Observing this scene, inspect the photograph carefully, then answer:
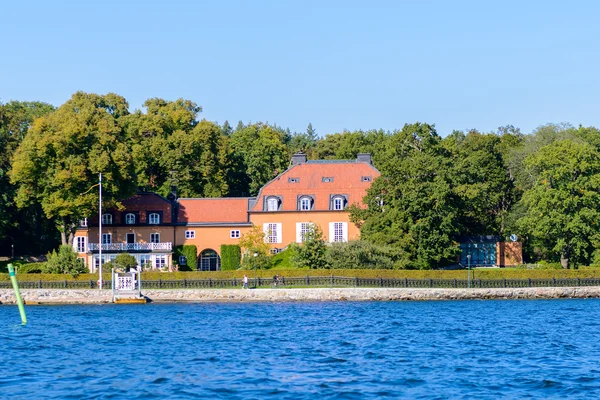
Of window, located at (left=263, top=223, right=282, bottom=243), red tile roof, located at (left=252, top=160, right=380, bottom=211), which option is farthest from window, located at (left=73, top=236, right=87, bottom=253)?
window, located at (left=263, top=223, right=282, bottom=243)

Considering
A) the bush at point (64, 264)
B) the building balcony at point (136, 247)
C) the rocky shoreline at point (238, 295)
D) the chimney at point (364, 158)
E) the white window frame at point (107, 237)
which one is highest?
the chimney at point (364, 158)

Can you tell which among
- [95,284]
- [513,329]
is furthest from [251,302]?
[513,329]

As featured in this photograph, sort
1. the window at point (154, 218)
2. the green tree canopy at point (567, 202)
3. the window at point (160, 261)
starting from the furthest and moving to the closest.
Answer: the window at point (154, 218) < the window at point (160, 261) < the green tree canopy at point (567, 202)

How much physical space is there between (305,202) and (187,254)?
9977 mm

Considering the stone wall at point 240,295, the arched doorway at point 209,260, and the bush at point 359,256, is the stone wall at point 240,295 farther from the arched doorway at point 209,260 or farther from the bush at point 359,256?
the arched doorway at point 209,260

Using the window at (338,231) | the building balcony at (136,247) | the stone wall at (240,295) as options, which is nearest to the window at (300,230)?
the window at (338,231)

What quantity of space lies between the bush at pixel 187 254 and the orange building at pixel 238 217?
0.63 m

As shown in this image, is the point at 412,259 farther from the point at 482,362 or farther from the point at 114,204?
the point at 482,362

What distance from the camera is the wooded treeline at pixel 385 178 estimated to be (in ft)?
222

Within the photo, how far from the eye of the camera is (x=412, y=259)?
221 feet

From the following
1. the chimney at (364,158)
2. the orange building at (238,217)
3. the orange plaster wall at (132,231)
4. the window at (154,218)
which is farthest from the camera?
the chimney at (364,158)

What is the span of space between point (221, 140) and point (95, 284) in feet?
101

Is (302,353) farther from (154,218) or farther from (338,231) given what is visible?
(154,218)

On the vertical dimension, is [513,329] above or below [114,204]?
below
